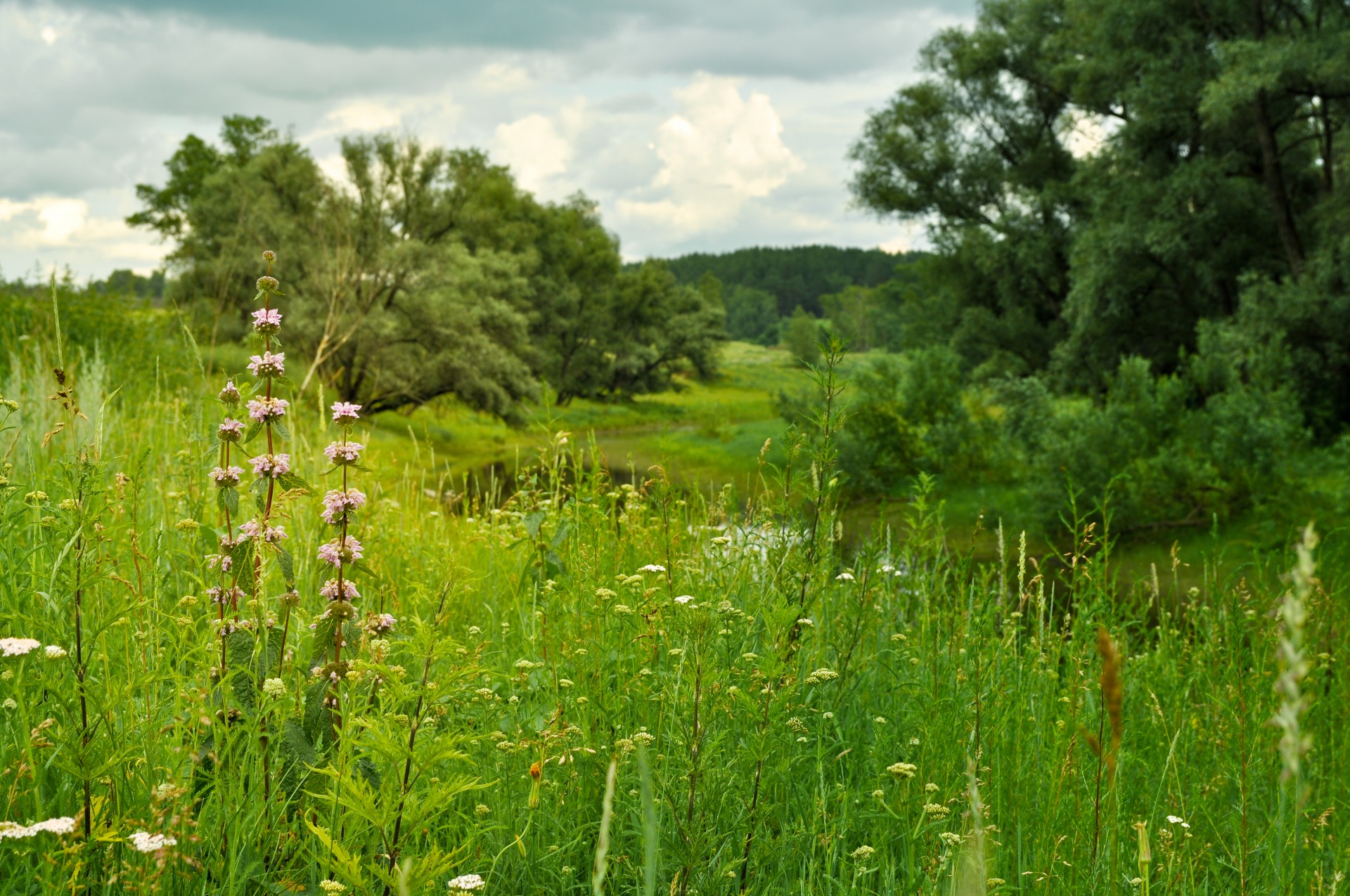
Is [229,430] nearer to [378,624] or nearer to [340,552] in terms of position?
[340,552]

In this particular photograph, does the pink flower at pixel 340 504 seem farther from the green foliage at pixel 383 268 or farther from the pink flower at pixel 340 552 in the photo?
the green foliage at pixel 383 268

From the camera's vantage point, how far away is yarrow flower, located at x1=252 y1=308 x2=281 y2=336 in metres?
2.29

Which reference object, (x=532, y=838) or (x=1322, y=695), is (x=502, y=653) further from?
(x=1322, y=695)

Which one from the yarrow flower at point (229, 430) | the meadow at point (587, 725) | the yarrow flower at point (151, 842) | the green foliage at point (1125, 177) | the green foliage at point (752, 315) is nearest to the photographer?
the yarrow flower at point (151, 842)

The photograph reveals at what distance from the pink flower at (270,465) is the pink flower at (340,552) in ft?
0.74

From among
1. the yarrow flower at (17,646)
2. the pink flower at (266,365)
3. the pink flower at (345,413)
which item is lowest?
the yarrow flower at (17,646)

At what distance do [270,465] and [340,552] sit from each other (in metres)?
0.29

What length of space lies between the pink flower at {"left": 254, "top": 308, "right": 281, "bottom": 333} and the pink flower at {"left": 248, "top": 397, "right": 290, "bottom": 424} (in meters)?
0.18

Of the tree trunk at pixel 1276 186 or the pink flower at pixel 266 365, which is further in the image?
the tree trunk at pixel 1276 186

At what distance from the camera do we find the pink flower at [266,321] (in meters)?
2.29

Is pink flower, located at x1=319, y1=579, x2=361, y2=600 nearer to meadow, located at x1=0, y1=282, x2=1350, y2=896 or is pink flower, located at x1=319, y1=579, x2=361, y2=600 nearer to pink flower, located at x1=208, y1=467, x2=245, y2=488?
meadow, located at x1=0, y1=282, x2=1350, y2=896

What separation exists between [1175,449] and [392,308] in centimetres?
1951

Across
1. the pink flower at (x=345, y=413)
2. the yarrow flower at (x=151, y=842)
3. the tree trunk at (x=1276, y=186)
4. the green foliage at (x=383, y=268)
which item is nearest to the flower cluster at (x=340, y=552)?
the pink flower at (x=345, y=413)

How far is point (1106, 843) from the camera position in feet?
8.11
